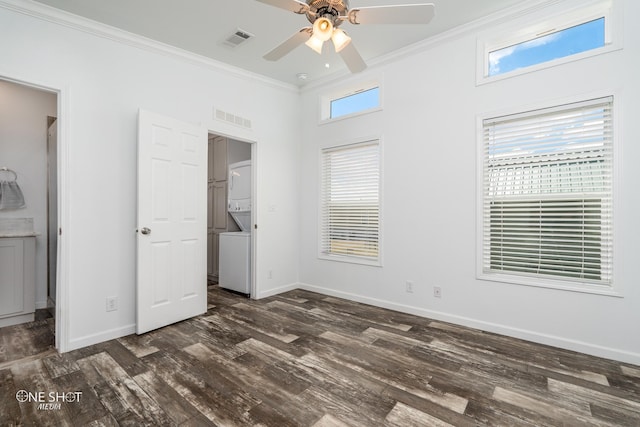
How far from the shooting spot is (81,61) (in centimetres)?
276

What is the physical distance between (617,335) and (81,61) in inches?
200

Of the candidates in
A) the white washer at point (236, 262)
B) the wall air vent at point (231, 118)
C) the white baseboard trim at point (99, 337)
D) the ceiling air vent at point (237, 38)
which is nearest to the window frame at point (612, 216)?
the ceiling air vent at point (237, 38)

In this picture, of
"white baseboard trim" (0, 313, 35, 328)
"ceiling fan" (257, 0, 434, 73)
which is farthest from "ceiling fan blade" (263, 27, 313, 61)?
"white baseboard trim" (0, 313, 35, 328)

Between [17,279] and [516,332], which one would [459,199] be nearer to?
[516,332]

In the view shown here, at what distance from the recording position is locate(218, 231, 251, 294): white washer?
14.1 ft

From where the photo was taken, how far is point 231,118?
387 centimetres

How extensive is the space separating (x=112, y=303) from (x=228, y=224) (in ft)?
8.14

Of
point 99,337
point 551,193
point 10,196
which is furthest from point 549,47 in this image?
point 10,196

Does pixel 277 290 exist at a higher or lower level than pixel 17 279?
lower

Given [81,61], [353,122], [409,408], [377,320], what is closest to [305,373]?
[409,408]

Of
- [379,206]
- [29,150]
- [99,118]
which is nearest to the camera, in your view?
[99,118]

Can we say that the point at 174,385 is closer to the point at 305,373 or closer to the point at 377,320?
the point at 305,373

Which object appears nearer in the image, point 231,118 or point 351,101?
point 231,118

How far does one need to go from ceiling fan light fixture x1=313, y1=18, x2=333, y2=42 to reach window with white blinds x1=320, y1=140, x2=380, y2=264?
6.95ft
